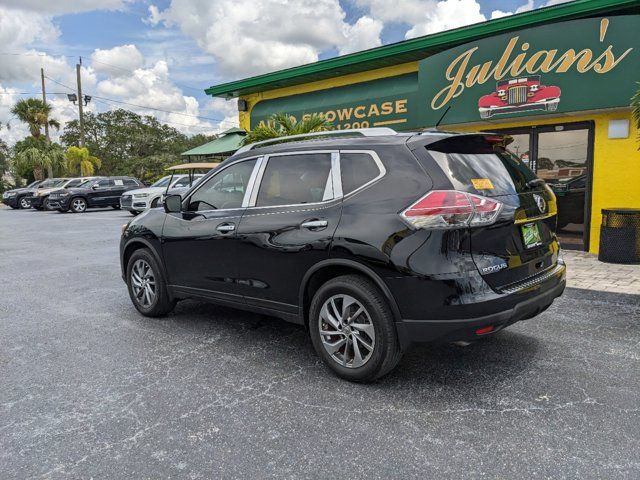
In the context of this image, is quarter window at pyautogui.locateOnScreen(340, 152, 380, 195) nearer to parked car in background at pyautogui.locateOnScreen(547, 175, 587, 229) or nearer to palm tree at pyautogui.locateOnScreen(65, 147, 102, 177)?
parked car in background at pyautogui.locateOnScreen(547, 175, 587, 229)

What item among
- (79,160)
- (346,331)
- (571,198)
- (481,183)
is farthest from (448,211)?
(79,160)

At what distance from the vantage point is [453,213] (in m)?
3.16

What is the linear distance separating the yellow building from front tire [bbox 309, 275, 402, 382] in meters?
4.92

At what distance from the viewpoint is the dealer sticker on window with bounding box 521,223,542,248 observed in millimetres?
3516

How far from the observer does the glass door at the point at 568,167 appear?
9.12 meters

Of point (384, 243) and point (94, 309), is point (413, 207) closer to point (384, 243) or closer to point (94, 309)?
point (384, 243)

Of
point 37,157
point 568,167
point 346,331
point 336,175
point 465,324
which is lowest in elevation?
point 346,331

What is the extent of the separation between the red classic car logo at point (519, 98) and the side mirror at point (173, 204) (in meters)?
6.70

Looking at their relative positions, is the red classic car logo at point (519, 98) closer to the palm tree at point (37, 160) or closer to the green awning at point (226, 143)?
the green awning at point (226, 143)

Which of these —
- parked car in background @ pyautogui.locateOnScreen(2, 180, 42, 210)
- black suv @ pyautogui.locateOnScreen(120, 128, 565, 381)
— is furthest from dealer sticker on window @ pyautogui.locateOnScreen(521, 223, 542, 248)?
A: parked car in background @ pyautogui.locateOnScreen(2, 180, 42, 210)

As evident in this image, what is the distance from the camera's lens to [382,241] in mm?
3318

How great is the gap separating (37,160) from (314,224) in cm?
3754

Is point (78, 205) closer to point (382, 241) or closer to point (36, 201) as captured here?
point (36, 201)

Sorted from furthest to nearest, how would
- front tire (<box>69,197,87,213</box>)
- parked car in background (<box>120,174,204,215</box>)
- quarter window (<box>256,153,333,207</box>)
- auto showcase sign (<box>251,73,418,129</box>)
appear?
front tire (<box>69,197,87,213</box>) → parked car in background (<box>120,174,204,215</box>) → auto showcase sign (<box>251,73,418,129</box>) → quarter window (<box>256,153,333,207</box>)
